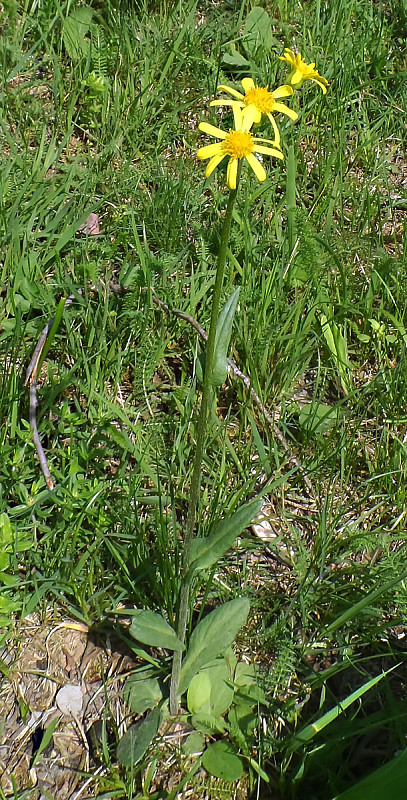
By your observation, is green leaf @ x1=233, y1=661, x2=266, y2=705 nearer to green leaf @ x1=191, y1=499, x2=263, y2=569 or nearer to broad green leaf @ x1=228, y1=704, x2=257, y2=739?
broad green leaf @ x1=228, y1=704, x2=257, y2=739

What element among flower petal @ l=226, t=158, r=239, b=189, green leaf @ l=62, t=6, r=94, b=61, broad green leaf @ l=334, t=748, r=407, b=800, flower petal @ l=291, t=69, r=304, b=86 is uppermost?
flower petal @ l=291, t=69, r=304, b=86

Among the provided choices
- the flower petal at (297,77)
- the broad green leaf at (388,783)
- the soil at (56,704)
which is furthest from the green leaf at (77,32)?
the broad green leaf at (388,783)

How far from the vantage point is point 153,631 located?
1.53 metres

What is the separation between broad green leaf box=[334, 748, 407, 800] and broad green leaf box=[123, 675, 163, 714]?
631 millimetres

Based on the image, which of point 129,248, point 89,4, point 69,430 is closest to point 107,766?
point 69,430

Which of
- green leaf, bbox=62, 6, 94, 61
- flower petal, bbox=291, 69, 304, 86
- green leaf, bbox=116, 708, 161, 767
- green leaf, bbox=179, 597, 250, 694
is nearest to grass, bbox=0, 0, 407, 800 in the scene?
green leaf, bbox=62, 6, 94, 61

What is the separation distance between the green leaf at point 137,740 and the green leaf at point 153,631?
0.67 feet

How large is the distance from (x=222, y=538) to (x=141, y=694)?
54cm

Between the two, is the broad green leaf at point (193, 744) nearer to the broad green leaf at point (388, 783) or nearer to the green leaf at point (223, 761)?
the green leaf at point (223, 761)

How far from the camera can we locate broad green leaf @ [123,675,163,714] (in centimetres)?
166

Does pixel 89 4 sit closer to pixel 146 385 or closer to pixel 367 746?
pixel 146 385

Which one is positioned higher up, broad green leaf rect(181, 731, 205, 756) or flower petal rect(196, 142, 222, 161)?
flower petal rect(196, 142, 222, 161)

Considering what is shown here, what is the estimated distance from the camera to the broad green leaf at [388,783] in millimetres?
1085

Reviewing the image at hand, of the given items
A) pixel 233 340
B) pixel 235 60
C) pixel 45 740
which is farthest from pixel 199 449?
pixel 235 60
